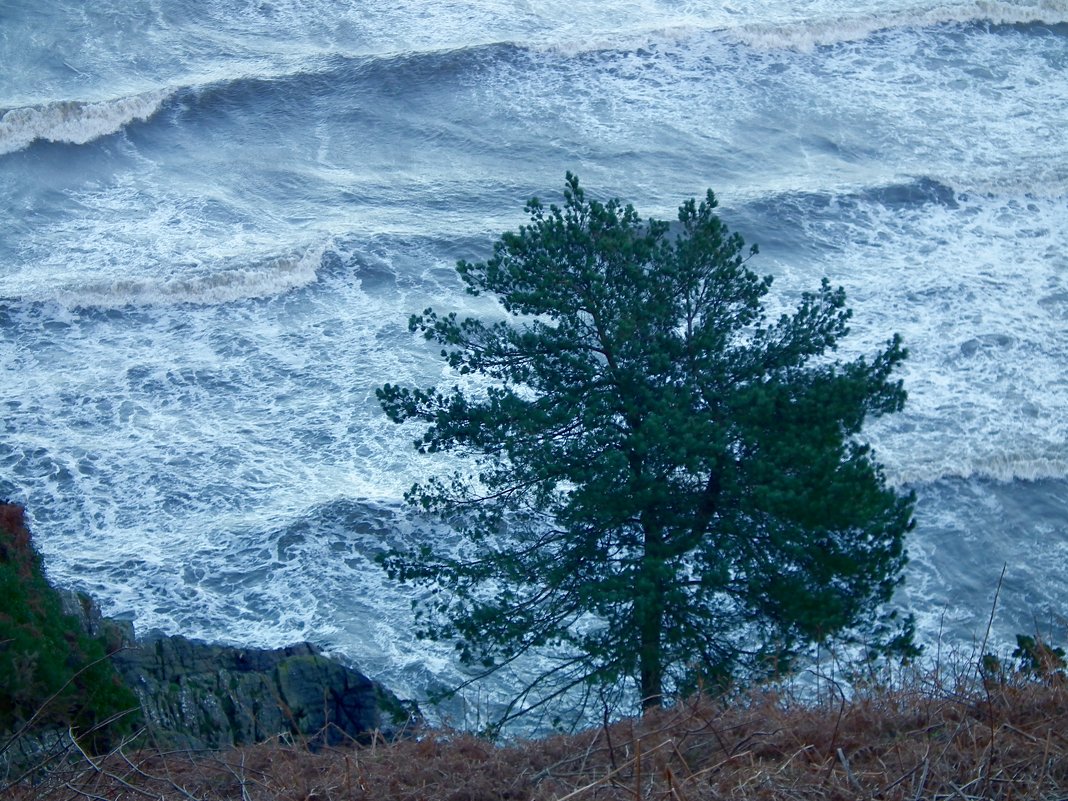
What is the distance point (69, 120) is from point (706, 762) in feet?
86.1

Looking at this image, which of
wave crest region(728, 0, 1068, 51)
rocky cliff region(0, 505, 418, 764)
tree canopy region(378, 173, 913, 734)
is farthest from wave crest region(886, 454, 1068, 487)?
wave crest region(728, 0, 1068, 51)

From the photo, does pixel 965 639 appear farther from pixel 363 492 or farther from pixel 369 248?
pixel 369 248

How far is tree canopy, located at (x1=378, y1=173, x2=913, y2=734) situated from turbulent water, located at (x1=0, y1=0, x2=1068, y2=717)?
457 cm

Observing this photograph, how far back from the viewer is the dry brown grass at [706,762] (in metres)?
5.40

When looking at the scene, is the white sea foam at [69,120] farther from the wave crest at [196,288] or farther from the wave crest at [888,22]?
the wave crest at [888,22]

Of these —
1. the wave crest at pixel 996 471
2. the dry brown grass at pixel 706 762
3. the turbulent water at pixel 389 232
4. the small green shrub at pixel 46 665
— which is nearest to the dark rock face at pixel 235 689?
the small green shrub at pixel 46 665

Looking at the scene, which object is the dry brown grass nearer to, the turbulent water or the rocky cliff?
the rocky cliff

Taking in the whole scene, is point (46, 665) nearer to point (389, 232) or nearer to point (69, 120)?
point (389, 232)

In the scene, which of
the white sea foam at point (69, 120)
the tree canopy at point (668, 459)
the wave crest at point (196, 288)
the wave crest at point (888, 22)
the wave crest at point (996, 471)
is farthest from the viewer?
the wave crest at point (888, 22)

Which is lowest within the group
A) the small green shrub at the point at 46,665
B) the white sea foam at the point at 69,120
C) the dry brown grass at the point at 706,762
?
the small green shrub at the point at 46,665

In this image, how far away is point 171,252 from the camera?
23.4m

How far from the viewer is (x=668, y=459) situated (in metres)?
9.70

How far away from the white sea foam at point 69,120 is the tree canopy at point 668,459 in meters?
20.6

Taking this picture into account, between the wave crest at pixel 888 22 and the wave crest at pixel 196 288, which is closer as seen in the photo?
the wave crest at pixel 196 288
